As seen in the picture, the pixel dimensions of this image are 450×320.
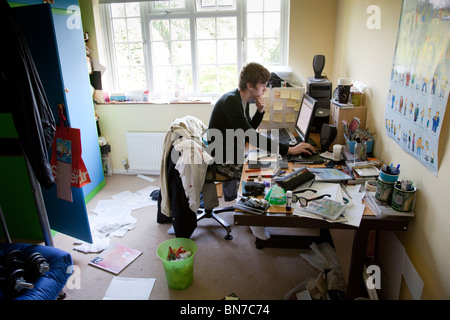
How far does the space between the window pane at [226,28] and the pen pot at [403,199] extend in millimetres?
2665

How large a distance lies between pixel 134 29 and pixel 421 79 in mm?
3180

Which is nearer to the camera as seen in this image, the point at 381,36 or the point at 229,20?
the point at 381,36

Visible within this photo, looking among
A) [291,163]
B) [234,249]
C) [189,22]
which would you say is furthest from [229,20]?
[234,249]

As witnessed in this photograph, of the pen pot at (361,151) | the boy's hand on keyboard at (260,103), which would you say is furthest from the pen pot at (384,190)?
the boy's hand on keyboard at (260,103)

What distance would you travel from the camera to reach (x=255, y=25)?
3.56 m

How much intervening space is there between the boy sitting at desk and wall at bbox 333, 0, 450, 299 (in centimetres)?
55

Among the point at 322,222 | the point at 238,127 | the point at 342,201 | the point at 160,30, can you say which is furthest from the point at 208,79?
the point at 322,222

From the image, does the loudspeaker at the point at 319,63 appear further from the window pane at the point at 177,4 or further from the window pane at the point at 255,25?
the window pane at the point at 177,4

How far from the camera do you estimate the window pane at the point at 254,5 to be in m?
3.48

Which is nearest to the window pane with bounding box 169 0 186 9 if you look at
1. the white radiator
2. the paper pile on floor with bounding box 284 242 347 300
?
the white radiator

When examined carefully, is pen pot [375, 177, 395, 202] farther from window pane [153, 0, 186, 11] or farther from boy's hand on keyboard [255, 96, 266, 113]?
window pane [153, 0, 186, 11]
